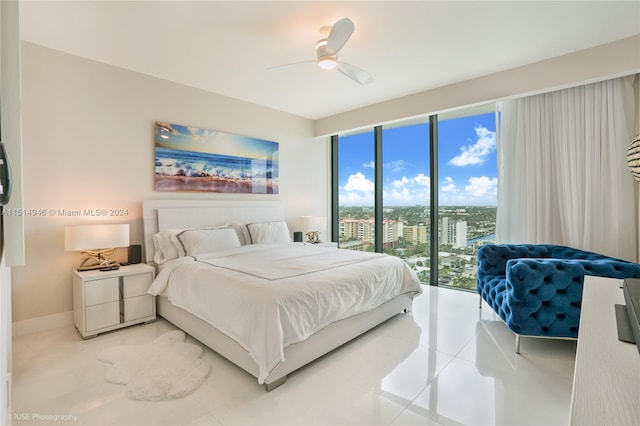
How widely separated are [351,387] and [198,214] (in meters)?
2.87

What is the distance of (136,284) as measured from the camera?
307 centimetres

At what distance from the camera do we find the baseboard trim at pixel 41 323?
2.82 m

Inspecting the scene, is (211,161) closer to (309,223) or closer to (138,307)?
(309,223)

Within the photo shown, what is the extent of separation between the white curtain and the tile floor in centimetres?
131

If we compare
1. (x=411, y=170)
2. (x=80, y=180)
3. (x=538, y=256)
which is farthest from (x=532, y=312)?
(x=80, y=180)


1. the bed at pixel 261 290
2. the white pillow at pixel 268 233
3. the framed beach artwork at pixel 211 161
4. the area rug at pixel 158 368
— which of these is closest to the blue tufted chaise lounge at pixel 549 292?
the bed at pixel 261 290

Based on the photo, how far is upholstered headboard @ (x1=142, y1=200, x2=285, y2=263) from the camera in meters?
3.54

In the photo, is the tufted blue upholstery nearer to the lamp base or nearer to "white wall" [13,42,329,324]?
the lamp base

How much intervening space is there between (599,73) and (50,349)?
5633 millimetres

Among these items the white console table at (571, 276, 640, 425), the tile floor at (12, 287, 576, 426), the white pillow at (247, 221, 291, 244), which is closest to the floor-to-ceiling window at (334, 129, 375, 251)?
the white pillow at (247, 221, 291, 244)

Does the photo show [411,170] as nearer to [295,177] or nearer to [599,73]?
[295,177]

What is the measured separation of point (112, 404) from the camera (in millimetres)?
1866

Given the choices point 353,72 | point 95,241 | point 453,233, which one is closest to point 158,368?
point 95,241

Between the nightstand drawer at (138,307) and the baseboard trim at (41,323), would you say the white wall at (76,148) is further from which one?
the nightstand drawer at (138,307)
